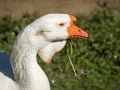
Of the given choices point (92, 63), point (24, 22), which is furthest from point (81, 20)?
point (92, 63)

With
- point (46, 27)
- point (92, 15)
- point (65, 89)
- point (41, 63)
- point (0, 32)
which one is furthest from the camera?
point (92, 15)

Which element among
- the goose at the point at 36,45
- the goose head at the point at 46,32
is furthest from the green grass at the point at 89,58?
the goose head at the point at 46,32

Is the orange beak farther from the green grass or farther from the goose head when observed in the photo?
the green grass

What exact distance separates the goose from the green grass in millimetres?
1473

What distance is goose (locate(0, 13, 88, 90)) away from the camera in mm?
3686

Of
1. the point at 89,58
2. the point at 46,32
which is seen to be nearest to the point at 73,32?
the point at 46,32

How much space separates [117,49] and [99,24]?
3.17ft

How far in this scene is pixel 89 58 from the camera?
5.88 m

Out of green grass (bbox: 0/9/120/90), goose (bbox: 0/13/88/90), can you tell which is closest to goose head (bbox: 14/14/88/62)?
goose (bbox: 0/13/88/90)

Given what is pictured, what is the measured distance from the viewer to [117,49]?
19.6 feet

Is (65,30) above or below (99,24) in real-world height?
above

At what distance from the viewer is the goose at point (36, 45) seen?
145 inches

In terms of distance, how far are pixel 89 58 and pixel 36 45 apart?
2.25 meters

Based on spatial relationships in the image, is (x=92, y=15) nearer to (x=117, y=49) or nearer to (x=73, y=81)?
(x=117, y=49)
